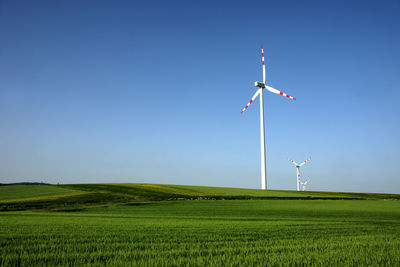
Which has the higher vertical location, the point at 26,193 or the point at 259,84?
the point at 259,84

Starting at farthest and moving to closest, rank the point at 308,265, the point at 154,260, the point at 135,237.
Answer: the point at 135,237, the point at 154,260, the point at 308,265

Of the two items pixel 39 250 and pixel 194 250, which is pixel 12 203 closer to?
pixel 39 250

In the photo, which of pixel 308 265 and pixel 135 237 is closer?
pixel 308 265

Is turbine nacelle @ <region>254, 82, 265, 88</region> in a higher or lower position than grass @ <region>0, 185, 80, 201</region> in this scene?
higher

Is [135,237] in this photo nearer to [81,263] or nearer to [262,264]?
[81,263]

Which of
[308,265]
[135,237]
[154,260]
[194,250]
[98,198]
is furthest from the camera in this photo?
[98,198]

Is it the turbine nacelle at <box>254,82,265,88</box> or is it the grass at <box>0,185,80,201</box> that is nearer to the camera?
the grass at <box>0,185,80,201</box>

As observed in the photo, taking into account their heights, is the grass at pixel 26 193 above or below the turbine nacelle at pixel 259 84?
below

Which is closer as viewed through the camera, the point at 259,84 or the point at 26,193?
the point at 26,193

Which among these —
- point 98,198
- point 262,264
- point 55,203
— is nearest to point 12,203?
point 55,203

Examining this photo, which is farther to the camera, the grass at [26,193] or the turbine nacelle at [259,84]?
the turbine nacelle at [259,84]

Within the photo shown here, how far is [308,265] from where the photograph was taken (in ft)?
16.9

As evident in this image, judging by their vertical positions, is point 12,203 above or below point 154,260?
below

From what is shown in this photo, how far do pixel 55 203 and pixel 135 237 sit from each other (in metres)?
30.2
